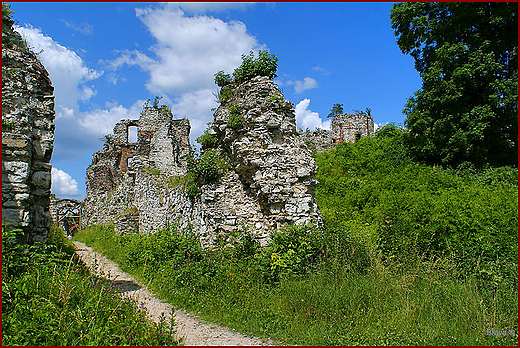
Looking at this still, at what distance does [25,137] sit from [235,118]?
15.1 feet

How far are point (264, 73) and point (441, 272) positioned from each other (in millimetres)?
6461

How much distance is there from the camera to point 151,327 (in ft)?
14.5

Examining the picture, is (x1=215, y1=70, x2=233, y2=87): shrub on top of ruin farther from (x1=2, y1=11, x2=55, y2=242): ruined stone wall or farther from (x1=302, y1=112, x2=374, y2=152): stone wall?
(x1=302, y1=112, x2=374, y2=152): stone wall

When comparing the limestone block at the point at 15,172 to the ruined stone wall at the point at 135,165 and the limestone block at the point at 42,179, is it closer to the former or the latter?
the limestone block at the point at 42,179

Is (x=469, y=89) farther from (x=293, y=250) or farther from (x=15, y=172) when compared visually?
(x=15, y=172)

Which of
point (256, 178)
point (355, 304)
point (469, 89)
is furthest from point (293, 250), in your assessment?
point (469, 89)

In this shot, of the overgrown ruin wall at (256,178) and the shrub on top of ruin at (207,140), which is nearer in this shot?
the overgrown ruin wall at (256,178)

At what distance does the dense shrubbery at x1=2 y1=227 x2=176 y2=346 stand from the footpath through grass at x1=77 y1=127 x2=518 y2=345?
1628 millimetres

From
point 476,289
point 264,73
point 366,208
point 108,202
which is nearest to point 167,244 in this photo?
point 264,73

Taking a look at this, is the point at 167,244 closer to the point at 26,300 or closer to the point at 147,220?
the point at 26,300

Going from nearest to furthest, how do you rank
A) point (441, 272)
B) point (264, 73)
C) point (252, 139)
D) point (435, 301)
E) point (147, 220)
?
point (435, 301)
point (441, 272)
point (252, 139)
point (264, 73)
point (147, 220)

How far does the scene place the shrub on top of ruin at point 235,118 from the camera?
848cm

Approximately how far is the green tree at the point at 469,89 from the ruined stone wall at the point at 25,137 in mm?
14936

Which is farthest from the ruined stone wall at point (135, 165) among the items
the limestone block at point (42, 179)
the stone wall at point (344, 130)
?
the stone wall at point (344, 130)
